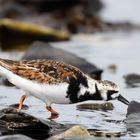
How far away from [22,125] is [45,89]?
73 centimetres

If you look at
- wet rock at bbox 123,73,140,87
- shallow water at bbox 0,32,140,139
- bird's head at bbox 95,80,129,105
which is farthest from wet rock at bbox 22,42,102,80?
bird's head at bbox 95,80,129,105

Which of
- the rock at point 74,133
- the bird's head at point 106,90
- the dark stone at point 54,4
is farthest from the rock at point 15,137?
the dark stone at point 54,4

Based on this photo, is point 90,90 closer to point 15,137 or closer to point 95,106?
point 95,106

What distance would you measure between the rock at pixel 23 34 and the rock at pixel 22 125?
303 inches

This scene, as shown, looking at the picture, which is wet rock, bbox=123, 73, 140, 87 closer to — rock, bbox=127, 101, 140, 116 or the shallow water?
the shallow water

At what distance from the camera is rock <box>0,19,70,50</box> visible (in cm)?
1545

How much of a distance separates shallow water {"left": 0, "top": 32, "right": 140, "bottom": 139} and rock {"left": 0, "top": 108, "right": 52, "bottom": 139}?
1.94 feet

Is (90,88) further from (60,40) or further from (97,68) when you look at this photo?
(60,40)

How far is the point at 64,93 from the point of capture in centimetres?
810

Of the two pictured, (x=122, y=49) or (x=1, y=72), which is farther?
(x=122, y=49)

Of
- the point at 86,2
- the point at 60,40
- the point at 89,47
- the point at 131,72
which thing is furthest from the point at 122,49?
the point at 86,2

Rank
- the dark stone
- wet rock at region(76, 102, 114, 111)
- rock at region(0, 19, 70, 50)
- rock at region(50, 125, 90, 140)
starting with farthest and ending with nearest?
the dark stone
rock at region(0, 19, 70, 50)
wet rock at region(76, 102, 114, 111)
rock at region(50, 125, 90, 140)

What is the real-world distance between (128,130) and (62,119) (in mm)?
952

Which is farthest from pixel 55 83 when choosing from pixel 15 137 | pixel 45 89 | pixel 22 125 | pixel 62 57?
pixel 62 57
